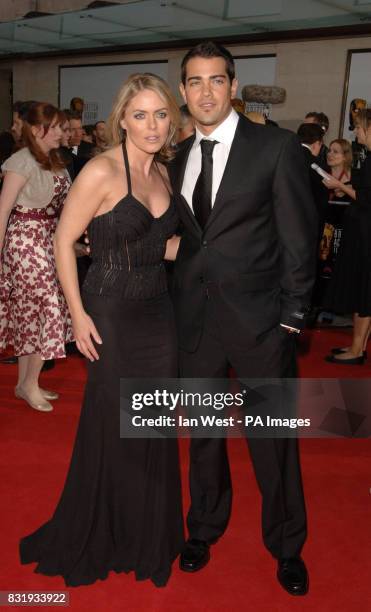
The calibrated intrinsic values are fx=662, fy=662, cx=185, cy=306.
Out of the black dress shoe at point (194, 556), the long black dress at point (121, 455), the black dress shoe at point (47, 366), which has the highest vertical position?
the long black dress at point (121, 455)

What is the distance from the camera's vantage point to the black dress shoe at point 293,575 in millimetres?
2297

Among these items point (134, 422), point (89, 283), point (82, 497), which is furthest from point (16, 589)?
point (89, 283)

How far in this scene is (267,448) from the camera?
225cm

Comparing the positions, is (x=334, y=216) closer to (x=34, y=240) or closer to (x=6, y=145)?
(x=6, y=145)

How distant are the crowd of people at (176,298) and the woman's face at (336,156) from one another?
387cm

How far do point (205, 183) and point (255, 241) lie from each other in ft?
0.83

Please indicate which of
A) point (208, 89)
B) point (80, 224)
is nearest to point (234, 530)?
point (80, 224)

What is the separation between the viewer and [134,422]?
91.3 inches

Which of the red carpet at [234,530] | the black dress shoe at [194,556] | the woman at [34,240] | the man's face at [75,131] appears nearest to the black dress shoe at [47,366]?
the red carpet at [234,530]

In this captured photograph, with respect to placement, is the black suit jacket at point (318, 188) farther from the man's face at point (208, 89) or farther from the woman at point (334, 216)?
the man's face at point (208, 89)

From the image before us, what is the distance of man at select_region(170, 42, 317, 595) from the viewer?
6.90ft

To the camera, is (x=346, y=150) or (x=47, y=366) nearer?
(x=47, y=366)

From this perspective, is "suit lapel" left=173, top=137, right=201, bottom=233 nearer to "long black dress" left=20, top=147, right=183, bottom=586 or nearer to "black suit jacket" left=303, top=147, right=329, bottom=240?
"long black dress" left=20, top=147, right=183, bottom=586

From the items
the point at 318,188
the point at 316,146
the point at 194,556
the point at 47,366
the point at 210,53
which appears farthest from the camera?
the point at 316,146
